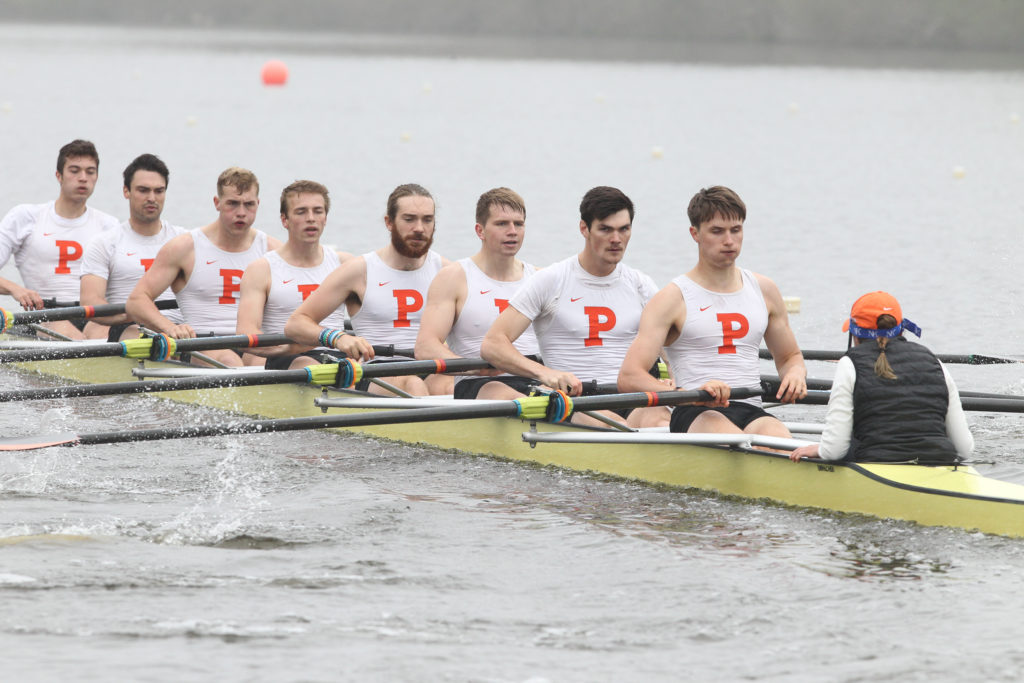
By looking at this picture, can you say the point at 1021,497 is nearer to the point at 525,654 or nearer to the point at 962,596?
the point at 962,596

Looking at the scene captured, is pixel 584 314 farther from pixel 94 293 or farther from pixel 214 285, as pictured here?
pixel 94 293

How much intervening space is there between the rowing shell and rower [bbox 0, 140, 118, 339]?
286cm

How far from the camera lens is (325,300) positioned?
848 cm

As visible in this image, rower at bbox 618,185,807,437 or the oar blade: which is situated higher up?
rower at bbox 618,185,807,437

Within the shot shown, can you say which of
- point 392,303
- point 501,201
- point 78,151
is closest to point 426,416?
point 501,201

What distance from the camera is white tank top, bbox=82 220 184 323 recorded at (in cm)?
1018

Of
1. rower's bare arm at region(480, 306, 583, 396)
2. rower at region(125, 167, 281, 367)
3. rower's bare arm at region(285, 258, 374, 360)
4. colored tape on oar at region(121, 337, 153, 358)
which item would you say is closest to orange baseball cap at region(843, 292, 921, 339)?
rower's bare arm at region(480, 306, 583, 396)

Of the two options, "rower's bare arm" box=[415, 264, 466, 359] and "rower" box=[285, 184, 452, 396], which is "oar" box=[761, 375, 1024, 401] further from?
"rower" box=[285, 184, 452, 396]

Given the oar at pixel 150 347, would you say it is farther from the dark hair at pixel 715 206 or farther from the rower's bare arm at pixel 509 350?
the dark hair at pixel 715 206

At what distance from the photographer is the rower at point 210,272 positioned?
9.30 m

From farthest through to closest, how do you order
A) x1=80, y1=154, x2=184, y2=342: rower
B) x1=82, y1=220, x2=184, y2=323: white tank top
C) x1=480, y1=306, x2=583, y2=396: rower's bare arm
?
x1=82, y1=220, x2=184, y2=323: white tank top
x1=80, y1=154, x2=184, y2=342: rower
x1=480, y1=306, x2=583, y2=396: rower's bare arm

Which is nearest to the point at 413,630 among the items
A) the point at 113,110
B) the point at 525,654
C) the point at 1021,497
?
the point at 525,654

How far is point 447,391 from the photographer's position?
8.31 meters

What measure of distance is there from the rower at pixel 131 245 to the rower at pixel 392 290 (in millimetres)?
1980
